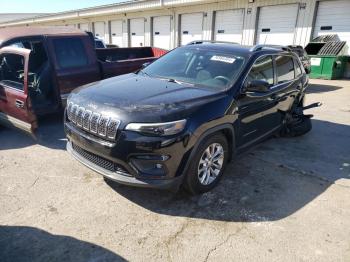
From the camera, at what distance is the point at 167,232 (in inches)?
122

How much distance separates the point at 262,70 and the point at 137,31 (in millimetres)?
21871

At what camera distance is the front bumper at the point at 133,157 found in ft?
10.2

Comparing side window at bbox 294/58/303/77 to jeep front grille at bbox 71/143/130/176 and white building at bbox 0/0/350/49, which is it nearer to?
jeep front grille at bbox 71/143/130/176

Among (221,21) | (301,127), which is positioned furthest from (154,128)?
(221,21)

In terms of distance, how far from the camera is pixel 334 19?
13898 millimetres

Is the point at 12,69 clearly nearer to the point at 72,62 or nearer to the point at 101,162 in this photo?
the point at 72,62

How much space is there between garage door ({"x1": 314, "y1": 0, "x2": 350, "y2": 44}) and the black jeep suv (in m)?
10.9

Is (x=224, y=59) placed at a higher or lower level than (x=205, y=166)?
higher

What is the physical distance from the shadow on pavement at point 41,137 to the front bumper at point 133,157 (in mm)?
2069

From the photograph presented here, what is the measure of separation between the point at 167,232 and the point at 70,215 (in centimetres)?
105

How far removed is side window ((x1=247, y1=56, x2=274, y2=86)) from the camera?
4.19m

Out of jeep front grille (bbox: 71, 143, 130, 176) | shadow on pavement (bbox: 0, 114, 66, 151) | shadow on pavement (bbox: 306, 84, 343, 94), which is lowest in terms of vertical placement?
shadow on pavement (bbox: 306, 84, 343, 94)

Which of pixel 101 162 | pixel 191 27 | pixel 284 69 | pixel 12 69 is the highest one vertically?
pixel 191 27

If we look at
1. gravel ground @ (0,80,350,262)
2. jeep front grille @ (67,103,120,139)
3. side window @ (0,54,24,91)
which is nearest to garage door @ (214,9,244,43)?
side window @ (0,54,24,91)
